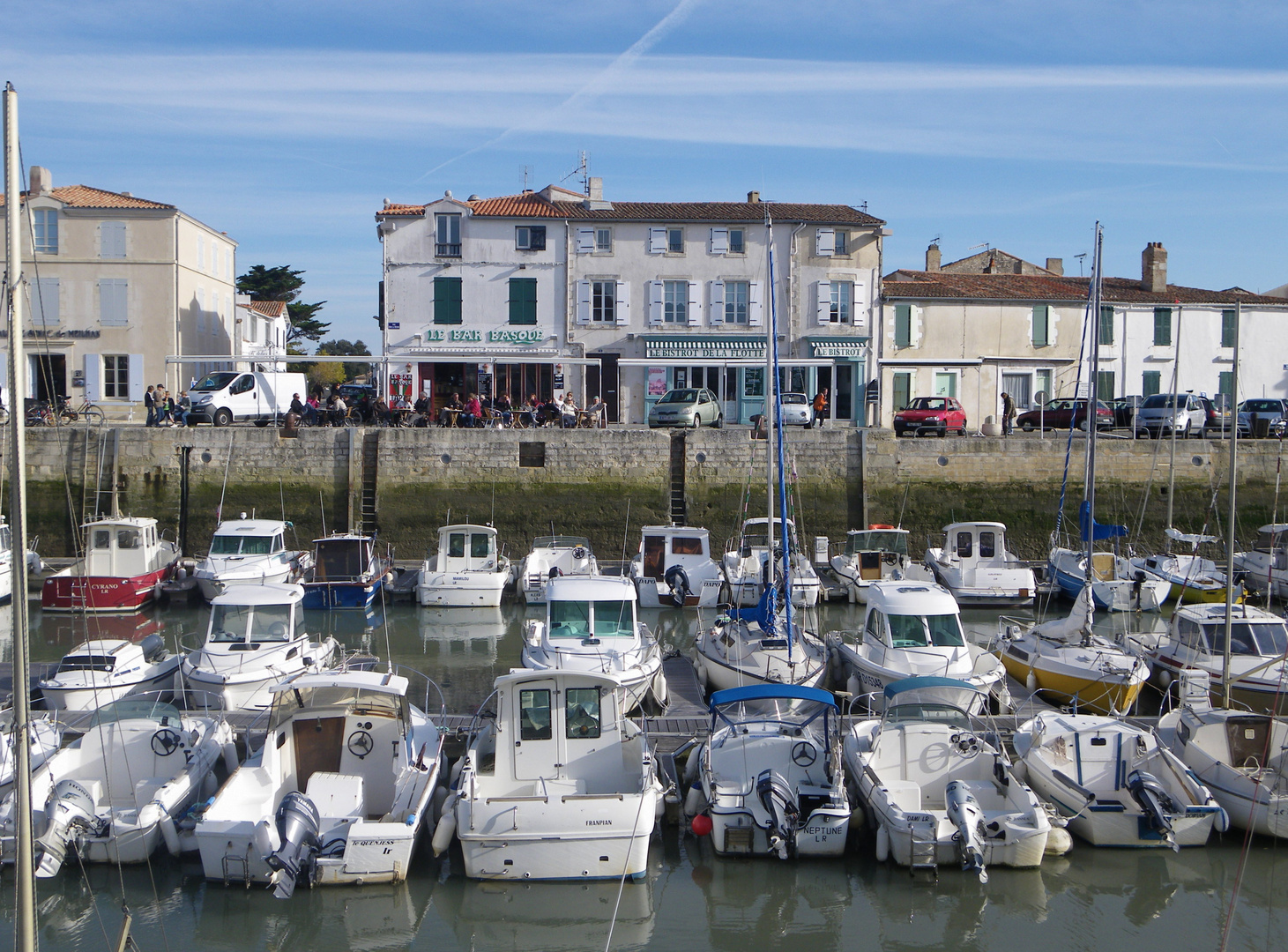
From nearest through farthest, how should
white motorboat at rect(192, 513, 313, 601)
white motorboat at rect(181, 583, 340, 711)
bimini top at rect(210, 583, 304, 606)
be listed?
white motorboat at rect(181, 583, 340, 711)
bimini top at rect(210, 583, 304, 606)
white motorboat at rect(192, 513, 313, 601)

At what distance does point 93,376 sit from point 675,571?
67.9 ft

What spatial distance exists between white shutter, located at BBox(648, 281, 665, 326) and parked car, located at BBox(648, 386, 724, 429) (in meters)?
4.40

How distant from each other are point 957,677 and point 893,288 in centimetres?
2293

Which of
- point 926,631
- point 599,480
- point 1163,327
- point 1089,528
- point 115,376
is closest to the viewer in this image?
point 926,631

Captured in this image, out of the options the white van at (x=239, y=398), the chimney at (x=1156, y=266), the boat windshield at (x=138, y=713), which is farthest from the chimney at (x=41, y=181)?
the chimney at (x=1156, y=266)

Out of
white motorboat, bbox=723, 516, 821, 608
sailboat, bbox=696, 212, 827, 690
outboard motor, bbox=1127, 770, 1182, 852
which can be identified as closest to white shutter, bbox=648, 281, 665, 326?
white motorboat, bbox=723, 516, 821, 608

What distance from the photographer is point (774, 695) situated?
10555 mm

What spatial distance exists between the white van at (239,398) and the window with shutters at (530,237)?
25.8 feet

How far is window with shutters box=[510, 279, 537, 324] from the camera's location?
31703mm

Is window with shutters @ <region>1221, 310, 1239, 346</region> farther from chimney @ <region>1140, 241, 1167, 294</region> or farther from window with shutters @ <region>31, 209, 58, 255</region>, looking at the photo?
window with shutters @ <region>31, 209, 58, 255</region>

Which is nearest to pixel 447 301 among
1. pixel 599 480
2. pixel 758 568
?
pixel 599 480

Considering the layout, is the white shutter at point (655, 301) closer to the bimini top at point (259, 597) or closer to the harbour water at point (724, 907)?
the bimini top at point (259, 597)

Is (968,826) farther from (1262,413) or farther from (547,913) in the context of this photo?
(1262,413)

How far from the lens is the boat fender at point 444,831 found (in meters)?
9.26
